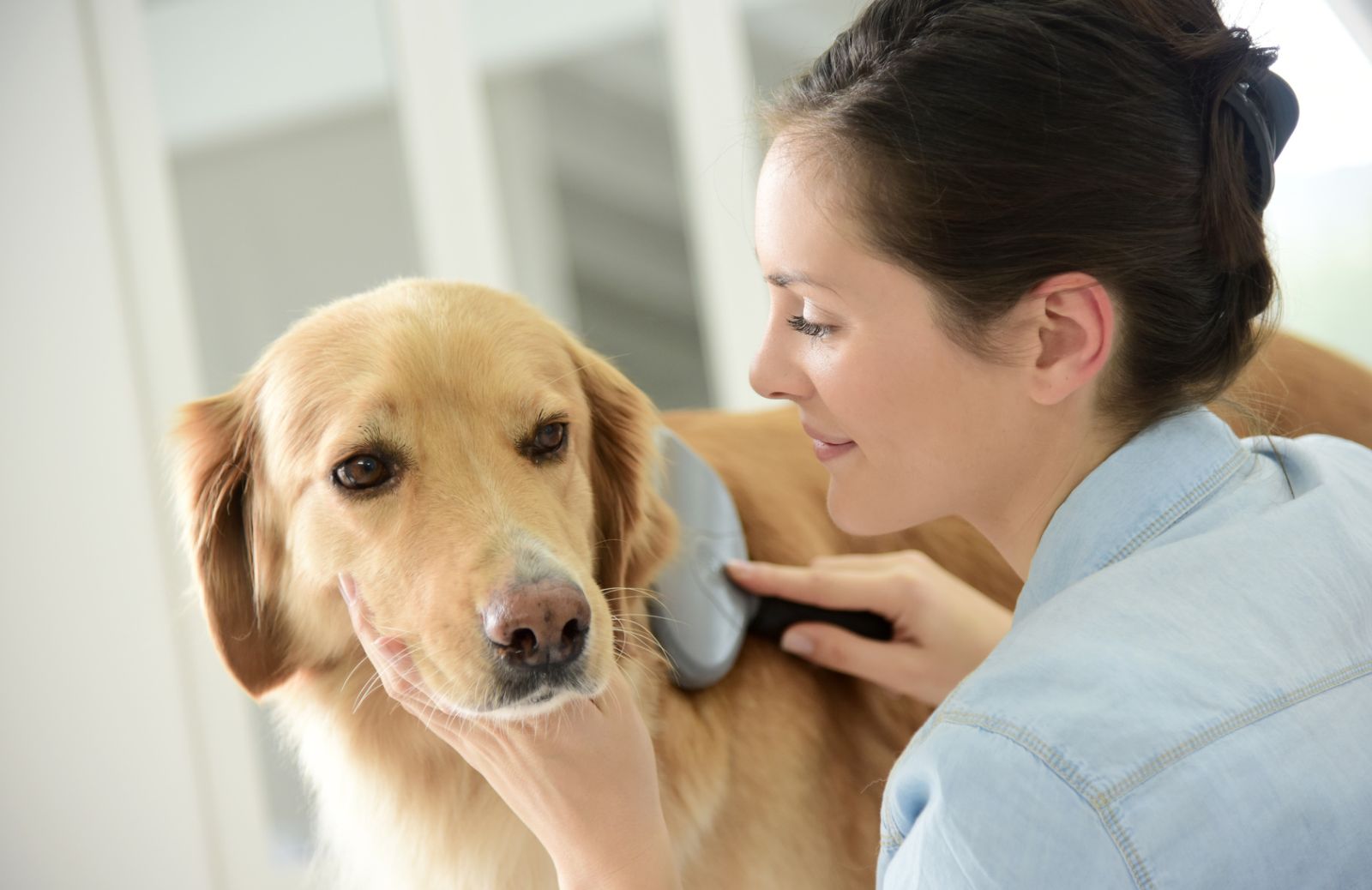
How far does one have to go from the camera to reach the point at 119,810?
2.90 metres

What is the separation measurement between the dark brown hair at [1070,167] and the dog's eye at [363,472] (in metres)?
0.57

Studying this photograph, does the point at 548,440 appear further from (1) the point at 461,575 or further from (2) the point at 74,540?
(2) the point at 74,540

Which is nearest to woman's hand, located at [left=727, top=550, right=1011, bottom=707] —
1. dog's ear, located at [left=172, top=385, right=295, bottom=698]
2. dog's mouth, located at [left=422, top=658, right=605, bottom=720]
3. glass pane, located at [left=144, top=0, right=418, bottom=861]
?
dog's mouth, located at [left=422, top=658, right=605, bottom=720]

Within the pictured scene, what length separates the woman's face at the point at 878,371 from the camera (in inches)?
40.6

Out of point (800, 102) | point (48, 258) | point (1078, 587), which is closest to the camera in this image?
point (1078, 587)

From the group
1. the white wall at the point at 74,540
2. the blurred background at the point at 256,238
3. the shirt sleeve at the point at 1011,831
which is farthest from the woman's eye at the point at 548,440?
the white wall at the point at 74,540

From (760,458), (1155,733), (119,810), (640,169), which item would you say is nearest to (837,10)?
(640,169)

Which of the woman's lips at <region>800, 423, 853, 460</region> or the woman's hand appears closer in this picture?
the woman's lips at <region>800, 423, 853, 460</region>

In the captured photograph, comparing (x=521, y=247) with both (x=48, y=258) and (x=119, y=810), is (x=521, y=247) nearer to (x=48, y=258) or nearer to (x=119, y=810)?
(x=48, y=258)

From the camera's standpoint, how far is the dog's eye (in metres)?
1.23

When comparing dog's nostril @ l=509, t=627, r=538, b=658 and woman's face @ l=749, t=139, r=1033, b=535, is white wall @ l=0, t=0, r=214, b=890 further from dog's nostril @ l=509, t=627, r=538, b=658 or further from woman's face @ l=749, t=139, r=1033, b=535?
woman's face @ l=749, t=139, r=1033, b=535

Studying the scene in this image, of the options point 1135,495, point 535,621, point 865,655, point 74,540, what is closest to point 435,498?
point 535,621

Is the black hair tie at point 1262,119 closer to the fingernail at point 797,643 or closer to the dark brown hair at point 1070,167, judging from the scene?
the dark brown hair at point 1070,167

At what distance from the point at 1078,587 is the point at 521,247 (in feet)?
10.6
